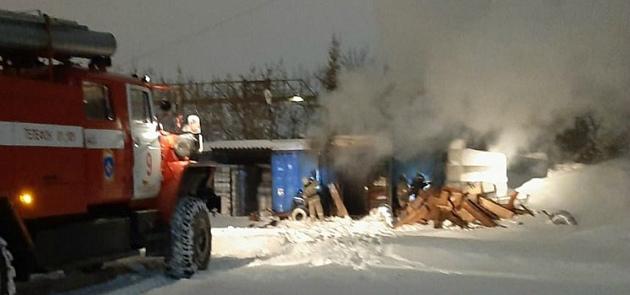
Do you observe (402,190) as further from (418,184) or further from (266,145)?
(266,145)

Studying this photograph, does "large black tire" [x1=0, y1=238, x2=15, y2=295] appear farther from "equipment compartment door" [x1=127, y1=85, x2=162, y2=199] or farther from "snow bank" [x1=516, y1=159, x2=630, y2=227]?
"snow bank" [x1=516, y1=159, x2=630, y2=227]

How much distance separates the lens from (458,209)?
708 inches

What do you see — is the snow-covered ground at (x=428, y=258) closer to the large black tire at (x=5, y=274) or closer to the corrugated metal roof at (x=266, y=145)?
the large black tire at (x=5, y=274)

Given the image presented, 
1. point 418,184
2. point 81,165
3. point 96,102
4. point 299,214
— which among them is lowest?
point 299,214

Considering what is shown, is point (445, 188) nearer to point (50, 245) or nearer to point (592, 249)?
point (592, 249)

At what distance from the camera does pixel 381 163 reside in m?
21.3

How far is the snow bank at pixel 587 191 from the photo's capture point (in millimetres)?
17625

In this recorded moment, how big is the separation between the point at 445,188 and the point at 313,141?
4.50 meters

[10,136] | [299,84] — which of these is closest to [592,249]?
[10,136]

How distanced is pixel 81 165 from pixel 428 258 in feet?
17.4

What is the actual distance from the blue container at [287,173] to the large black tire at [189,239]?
9802mm

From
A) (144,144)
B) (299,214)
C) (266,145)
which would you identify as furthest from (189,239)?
(266,145)

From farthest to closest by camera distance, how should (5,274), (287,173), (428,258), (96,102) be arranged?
1. (287,173)
2. (428,258)
3. (96,102)
4. (5,274)

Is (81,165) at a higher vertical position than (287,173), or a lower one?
higher
